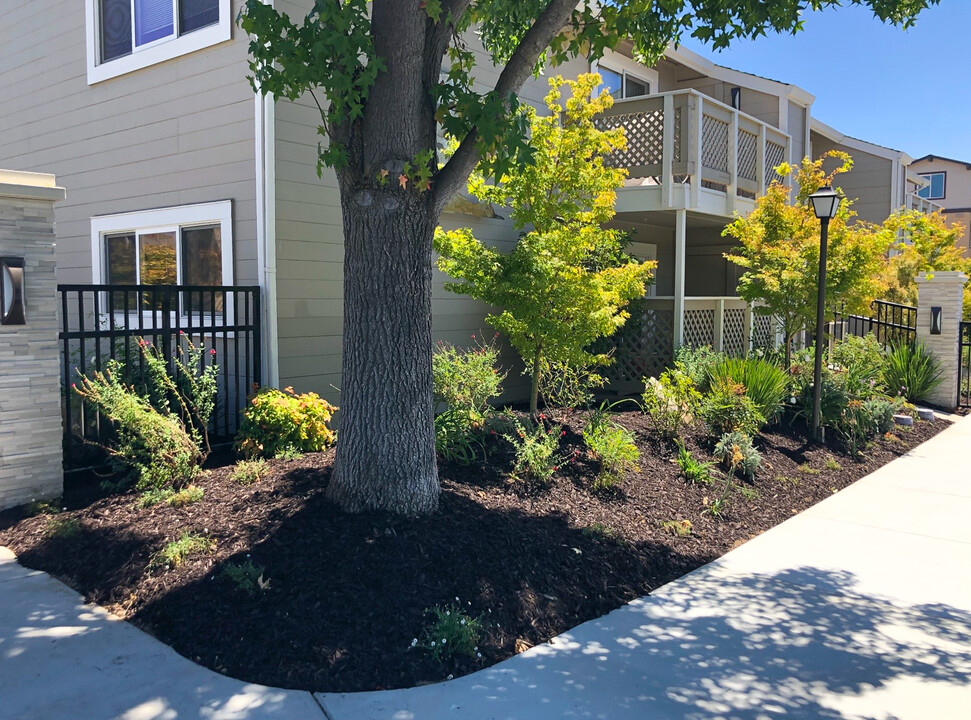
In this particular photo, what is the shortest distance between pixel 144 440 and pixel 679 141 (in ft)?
26.6

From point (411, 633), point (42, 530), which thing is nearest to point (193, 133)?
point (42, 530)

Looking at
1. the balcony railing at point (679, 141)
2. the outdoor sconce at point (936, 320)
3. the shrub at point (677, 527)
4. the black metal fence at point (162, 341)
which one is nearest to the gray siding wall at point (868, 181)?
the outdoor sconce at point (936, 320)

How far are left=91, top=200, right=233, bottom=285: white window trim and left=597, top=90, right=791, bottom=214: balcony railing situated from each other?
583cm

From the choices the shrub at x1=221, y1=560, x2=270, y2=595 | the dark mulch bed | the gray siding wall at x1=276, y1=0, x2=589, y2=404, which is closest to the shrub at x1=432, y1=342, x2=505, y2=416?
the dark mulch bed

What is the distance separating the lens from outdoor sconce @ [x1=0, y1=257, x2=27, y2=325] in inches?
225

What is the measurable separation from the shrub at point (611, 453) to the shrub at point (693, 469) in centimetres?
46

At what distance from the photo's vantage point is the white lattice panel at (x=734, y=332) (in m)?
12.1

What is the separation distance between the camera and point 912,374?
12.9 metres

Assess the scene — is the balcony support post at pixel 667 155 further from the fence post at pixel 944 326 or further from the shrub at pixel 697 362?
the fence post at pixel 944 326

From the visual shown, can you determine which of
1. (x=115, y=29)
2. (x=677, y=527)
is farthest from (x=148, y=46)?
(x=677, y=527)

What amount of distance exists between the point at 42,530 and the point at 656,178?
29.1ft

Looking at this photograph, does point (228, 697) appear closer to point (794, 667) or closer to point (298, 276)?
point (794, 667)

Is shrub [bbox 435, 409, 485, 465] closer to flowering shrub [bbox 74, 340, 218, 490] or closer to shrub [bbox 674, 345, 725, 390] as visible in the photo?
flowering shrub [bbox 74, 340, 218, 490]

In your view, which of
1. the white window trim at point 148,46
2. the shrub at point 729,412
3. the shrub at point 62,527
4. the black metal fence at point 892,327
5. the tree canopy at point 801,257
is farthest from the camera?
the black metal fence at point 892,327
